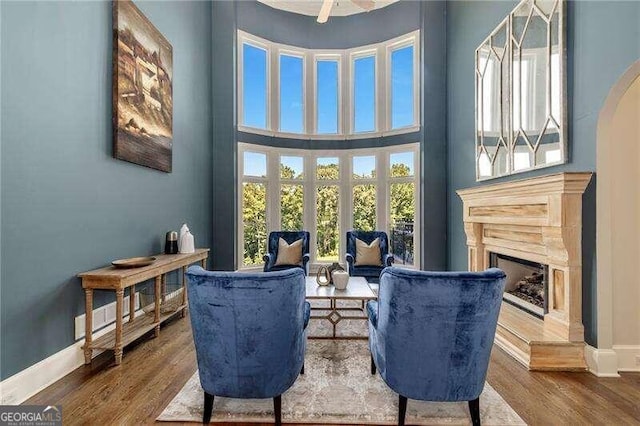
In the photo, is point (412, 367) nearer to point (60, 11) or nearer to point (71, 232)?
point (71, 232)

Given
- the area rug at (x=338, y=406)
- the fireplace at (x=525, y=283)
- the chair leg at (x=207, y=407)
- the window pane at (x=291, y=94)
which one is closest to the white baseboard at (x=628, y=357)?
the fireplace at (x=525, y=283)

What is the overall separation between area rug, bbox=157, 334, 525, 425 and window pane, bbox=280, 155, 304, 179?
166 inches

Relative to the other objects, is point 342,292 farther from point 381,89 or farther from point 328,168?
point 381,89

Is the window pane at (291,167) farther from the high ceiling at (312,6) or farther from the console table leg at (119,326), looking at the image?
the console table leg at (119,326)

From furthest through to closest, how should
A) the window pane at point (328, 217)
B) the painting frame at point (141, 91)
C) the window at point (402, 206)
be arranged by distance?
the window pane at point (328, 217) → the window at point (402, 206) → the painting frame at point (141, 91)

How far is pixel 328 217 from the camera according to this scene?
6.17 metres

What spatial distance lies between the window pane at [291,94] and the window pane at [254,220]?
4.46 feet

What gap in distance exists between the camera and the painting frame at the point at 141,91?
2998 millimetres

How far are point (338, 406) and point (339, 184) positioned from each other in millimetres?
4528

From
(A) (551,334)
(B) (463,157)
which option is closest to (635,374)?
(A) (551,334)

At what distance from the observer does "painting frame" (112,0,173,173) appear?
3.00m

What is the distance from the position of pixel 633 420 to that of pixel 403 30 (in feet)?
19.7

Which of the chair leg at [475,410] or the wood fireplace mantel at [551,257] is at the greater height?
the wood fireplace mantel at [551,257]

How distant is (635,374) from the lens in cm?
242
